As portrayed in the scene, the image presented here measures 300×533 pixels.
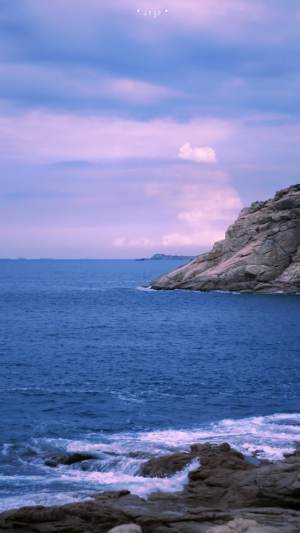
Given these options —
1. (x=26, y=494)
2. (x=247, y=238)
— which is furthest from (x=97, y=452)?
(x=247, y=238)

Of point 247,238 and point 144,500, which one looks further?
point 247,238

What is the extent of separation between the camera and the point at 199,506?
19266 millimetres

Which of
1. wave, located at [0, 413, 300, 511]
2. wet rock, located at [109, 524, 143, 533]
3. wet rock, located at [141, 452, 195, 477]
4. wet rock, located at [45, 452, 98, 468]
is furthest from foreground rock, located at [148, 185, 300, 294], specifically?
wet rock, located at [109, 524, 143, 533]

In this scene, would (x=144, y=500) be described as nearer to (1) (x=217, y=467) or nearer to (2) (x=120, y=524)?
(2) (x=120, y=524)

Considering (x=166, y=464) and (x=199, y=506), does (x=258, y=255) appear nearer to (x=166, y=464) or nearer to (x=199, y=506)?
(x=166, y=464)

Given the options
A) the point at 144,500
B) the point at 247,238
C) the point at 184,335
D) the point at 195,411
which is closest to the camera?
the point at 144,500

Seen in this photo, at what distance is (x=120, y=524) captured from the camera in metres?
17.0

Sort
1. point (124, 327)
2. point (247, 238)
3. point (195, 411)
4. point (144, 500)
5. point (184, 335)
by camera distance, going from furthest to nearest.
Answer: point (247, 238) < point (124, 327) < point (184, 335) < point (195, 411) < point (144, 500)

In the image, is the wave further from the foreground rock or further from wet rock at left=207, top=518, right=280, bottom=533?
the foreground rock

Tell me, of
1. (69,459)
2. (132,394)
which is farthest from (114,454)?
(132,394)

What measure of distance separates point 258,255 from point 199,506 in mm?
89633

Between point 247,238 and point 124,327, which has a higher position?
point 247,238

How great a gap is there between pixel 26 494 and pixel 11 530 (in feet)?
13.2

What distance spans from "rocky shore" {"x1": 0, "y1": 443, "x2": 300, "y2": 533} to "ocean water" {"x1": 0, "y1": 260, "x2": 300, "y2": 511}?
3.96ft
